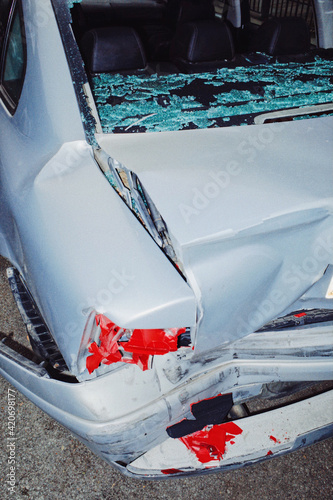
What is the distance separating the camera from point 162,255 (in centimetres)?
118

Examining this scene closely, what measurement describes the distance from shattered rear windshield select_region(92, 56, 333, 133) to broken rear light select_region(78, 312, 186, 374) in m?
0.75

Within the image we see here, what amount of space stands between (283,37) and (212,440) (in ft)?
7.05

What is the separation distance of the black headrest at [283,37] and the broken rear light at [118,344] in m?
1.88

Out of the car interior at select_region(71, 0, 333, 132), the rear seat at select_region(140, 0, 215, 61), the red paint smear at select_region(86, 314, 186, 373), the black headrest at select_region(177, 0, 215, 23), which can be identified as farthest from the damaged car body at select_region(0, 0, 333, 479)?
the black headrest at select_region(177, 0, 215, 23)

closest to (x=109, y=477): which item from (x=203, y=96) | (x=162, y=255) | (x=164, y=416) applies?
(x=164, y=416)

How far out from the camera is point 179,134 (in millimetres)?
1549

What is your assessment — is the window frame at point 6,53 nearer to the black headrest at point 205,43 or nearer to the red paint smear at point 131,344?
the black headrest at point 205,43

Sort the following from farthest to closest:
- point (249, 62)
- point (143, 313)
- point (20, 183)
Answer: point (249, 62) < point (20, 183) < point (143, 313)

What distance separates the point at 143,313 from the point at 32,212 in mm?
573

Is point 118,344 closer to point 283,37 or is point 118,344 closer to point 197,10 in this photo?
point 283,37

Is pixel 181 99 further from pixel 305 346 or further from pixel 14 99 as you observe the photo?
pixel 305 346

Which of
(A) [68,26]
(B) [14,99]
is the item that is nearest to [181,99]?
(A) [68,26]

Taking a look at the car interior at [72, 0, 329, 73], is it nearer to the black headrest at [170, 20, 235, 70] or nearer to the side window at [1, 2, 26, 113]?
the black headrest at [170, 20, 235, 70]

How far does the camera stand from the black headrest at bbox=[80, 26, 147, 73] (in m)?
1.93
